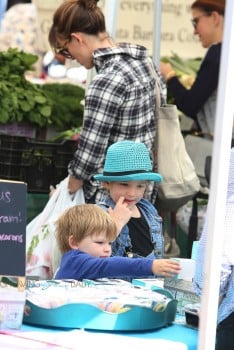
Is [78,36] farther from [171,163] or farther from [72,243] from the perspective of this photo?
[72,243]

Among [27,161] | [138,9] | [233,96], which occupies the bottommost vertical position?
[27,161]

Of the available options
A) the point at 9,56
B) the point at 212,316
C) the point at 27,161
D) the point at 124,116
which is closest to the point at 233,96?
the point at 212,316

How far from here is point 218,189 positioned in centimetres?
267

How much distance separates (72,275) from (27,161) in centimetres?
258

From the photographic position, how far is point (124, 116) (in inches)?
192

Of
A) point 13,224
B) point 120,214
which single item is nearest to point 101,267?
point 120,214

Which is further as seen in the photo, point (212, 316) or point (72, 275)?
point (72, 275)

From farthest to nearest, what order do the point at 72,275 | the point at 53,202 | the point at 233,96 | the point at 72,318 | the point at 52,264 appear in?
the point at 53,202 < the point at 52,264 < the point at 72,275 < the point at 72,318 < the point at 233,96

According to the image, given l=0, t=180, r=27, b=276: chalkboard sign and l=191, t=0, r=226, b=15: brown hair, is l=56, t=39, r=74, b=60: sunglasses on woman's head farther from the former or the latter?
l=0, t=180, r=27, b=276: chalkboard sign

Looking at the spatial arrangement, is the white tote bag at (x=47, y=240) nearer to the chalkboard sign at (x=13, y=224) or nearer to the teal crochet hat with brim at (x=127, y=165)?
the teal crochet hat with brim at (x=127, y=165)

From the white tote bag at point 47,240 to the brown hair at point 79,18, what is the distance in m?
0.75

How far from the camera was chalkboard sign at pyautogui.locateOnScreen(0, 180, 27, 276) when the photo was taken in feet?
9.20

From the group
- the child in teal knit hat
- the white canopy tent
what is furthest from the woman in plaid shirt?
the white canopy tent

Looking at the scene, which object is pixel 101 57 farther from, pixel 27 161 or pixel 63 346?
pixel 63 346
